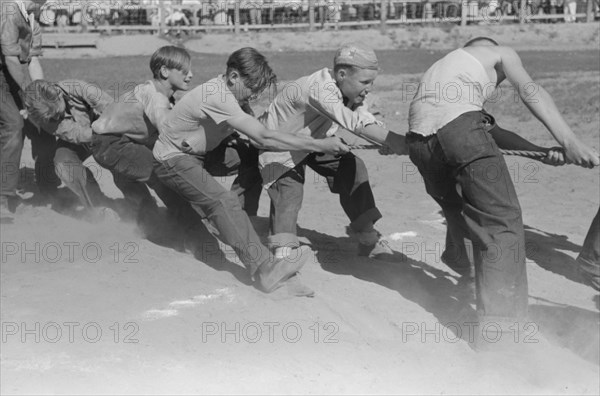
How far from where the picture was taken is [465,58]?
619 centimetres

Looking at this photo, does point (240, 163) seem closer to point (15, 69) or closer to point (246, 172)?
point (246, 172)

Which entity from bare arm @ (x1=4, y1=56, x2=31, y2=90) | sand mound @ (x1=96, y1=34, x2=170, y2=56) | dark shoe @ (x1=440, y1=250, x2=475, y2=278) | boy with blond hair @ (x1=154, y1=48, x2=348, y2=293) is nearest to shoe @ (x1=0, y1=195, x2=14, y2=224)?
bare arm @ (x1=4, y1=56, x2=31, y2=90)

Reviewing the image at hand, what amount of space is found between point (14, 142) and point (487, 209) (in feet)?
16.0

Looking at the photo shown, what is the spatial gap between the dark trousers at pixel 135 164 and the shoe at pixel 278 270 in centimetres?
138

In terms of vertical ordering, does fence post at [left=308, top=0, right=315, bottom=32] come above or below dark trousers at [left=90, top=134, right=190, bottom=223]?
above

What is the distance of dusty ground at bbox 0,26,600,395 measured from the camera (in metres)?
5.69

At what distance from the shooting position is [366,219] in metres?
7.52

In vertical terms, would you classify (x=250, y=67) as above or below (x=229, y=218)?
above

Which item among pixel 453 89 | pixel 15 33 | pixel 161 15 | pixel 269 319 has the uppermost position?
pixel 161 15

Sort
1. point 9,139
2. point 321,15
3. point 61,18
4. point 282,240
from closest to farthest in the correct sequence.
A: 1. point 282,240
2. point 9,139
3. point 61,18
4. point 321,15

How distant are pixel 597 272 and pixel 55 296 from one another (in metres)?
4.01

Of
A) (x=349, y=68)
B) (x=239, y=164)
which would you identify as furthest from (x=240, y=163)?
(x=349, y=68)

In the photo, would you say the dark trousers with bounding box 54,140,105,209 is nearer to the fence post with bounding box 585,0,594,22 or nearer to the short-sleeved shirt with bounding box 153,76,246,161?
the short-sleeved shirt with bounding box 153,76,246,161

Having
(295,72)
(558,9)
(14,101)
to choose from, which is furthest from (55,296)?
(558,9)
